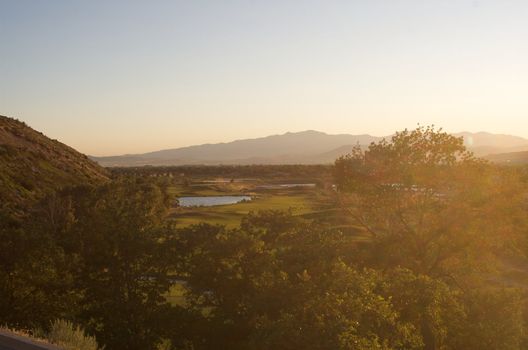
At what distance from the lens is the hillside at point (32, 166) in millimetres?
51825

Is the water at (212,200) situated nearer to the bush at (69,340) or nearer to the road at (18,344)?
the bush at (69,340)

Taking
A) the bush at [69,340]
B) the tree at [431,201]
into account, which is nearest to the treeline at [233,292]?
the tree at [431,201]

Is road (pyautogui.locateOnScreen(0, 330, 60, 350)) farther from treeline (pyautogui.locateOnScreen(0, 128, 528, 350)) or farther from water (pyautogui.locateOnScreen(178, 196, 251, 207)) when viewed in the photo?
water (pyautogui.locateOnScreen(178, 196, 251, 207))

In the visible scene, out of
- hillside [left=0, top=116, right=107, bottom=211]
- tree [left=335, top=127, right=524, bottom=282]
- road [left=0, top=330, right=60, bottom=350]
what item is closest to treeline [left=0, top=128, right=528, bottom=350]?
tree [left=335, top=127, right=524, bottom=282]

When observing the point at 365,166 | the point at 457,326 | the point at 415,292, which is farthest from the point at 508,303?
the point at 365,166

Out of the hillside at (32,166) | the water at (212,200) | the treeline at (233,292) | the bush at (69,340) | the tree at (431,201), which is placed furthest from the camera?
the water at (212,200)

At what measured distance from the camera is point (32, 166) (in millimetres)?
63312

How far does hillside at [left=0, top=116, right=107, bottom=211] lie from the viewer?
51.8 meters

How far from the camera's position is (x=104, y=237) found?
1828 centimetres

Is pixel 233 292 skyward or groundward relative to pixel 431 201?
groundward

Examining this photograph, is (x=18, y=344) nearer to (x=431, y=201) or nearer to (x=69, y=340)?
(x=69, y=340)

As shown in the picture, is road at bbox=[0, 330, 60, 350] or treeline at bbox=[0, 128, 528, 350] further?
treeline at bbox=[0, 128, 528, 350]

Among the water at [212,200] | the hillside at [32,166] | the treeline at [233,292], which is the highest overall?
the hillside at [32,166]

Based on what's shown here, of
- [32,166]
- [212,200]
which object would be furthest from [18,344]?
[212,200]
